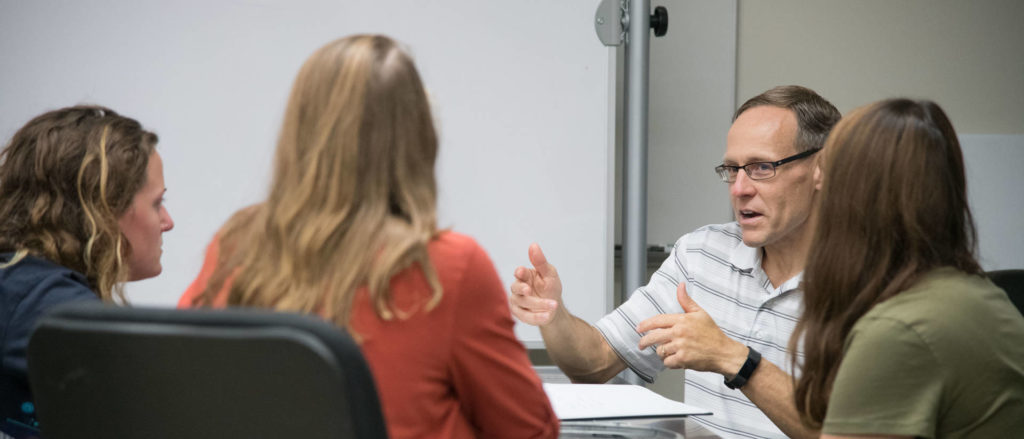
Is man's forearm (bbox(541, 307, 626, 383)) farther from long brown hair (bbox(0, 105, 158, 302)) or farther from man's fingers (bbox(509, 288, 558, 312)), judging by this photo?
long brown hair (bbox(0, 105, 158, 302))

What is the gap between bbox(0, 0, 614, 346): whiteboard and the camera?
2410 mm

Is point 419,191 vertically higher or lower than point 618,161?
higher

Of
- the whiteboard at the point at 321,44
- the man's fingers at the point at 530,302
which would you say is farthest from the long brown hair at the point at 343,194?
the whiteboard at the point at 321,44

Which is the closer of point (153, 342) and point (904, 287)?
point (153, 342)

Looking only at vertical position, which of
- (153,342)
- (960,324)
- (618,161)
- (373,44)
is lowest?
(618,161)

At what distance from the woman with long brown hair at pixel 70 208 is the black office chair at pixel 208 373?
57 centimetres

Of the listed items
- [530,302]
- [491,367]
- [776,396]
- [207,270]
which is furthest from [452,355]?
[530,302]

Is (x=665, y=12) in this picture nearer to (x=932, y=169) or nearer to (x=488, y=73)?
(x=488, y=73)

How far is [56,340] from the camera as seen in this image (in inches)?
30.0

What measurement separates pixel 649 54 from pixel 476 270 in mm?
1949

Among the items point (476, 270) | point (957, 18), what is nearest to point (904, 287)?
point (476, 270)

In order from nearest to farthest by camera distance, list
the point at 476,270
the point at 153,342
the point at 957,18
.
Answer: the point at 153,342, the point at 476,270, the point at 957,18

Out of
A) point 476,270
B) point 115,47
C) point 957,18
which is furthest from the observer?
point 957,18

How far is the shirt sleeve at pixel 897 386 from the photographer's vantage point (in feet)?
3.17
